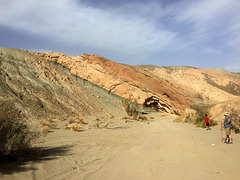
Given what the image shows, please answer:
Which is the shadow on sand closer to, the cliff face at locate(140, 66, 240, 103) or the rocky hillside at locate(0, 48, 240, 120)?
the rocky hillside at locate(0, 48, 240, 120)

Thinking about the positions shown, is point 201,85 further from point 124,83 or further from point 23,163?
point 23,163

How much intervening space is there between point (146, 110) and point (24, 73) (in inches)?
711

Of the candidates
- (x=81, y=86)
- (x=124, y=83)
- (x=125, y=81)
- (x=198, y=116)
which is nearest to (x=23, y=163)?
(x=198, y=116)

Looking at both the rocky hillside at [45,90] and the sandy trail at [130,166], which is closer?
the sandy trail at [130,166]

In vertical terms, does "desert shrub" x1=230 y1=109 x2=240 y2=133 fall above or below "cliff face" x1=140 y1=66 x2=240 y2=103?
below

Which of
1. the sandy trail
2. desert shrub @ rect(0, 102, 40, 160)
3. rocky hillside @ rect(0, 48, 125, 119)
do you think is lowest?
the sandy trail

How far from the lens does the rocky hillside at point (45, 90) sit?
16531mm

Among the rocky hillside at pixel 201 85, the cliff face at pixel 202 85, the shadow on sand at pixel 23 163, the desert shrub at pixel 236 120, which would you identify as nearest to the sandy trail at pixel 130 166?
the shadow on sand at pixel 23 163

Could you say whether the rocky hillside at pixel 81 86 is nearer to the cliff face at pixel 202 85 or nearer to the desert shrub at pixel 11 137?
the cliff face at pixel 202 85

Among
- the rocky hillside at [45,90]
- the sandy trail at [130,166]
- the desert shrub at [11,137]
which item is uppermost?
the rocky hillside at [45,90]

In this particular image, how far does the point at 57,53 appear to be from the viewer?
96.2ft

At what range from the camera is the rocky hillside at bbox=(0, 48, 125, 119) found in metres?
16.5

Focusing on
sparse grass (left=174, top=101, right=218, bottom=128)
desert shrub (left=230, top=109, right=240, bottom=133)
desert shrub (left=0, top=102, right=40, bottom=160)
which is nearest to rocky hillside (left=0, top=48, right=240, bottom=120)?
sparse grass (left=174, top=101, right=218, bottom=128)

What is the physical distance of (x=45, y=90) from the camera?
1978 cm
